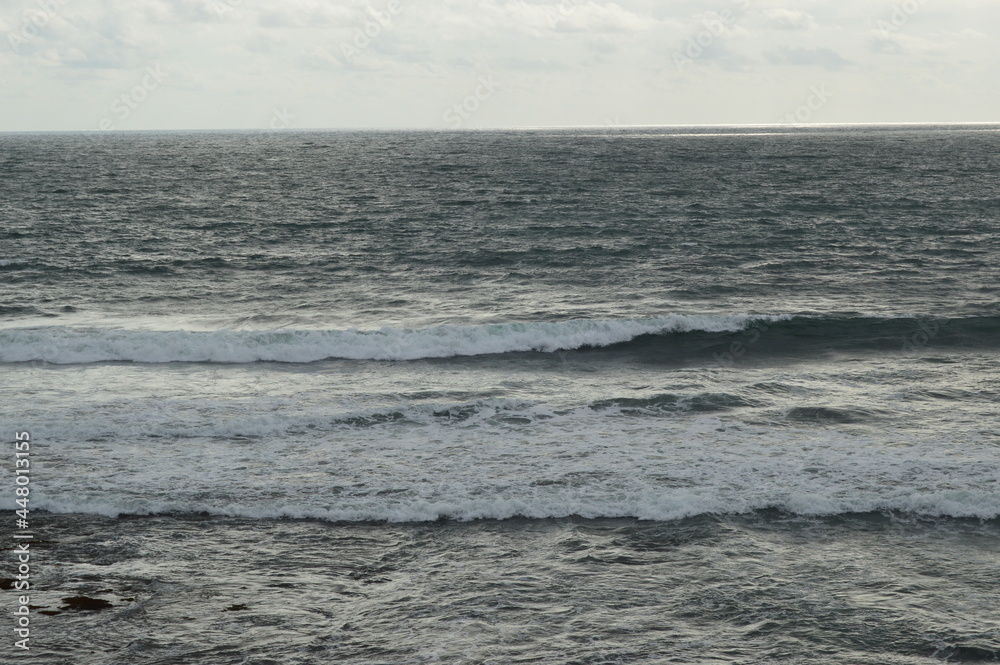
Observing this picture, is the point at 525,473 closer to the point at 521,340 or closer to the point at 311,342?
the point at 521,340

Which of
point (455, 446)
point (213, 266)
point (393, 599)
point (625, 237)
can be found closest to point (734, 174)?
point (625, 237)

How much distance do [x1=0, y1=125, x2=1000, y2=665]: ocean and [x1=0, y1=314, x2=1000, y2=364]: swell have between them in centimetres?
11

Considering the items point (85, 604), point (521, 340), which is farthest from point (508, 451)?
point (521, 340)

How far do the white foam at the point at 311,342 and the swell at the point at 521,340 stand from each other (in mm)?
26

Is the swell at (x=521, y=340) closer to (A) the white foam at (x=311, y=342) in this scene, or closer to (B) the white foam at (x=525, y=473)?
(A) the white foam at (x=311, y=342)

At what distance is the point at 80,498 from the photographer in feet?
39.6

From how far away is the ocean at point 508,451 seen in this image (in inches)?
351

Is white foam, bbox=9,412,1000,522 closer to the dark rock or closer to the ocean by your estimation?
the ocean

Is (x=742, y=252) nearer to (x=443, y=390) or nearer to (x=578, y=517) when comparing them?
(x=443, y=390)

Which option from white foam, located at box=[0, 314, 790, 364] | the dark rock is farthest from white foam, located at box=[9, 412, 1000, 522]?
white foam, located at box=[0, 314, 790, 364]

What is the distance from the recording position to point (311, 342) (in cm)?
2177

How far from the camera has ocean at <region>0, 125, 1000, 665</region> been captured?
8.91 metres

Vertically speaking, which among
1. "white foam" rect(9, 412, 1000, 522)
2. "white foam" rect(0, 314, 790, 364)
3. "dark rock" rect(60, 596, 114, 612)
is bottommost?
"dark rock" rect(60, 596, 114, 612)

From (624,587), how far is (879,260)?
2662 cm
